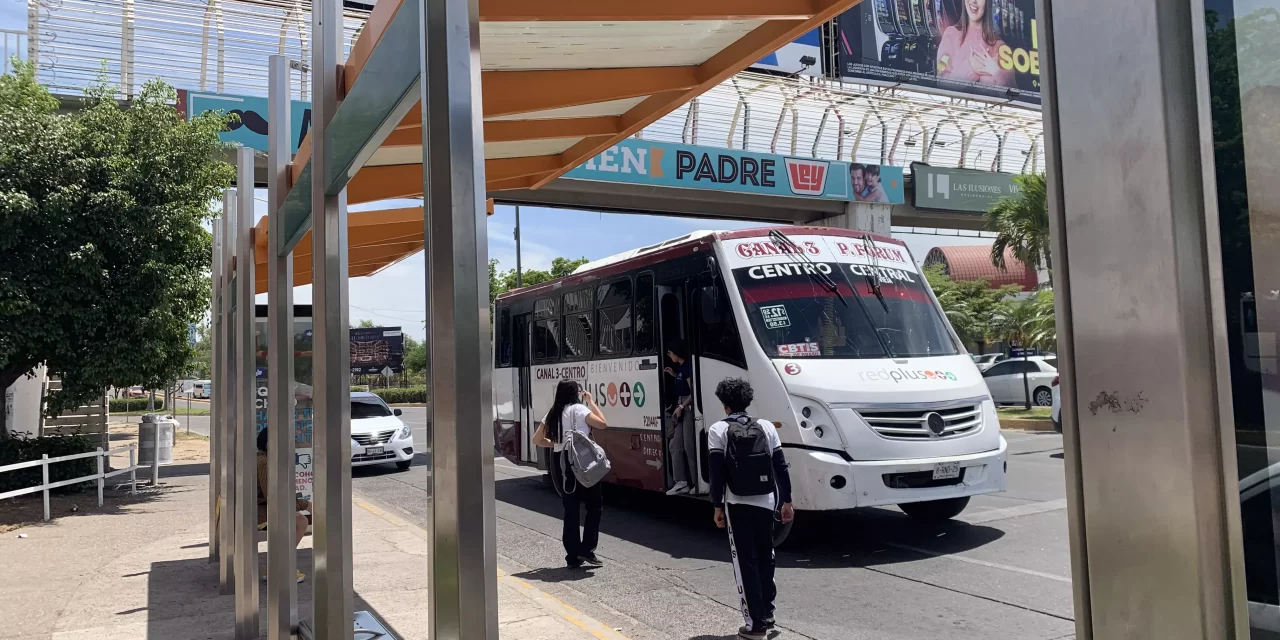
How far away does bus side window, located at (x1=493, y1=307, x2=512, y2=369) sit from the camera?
15.4 m

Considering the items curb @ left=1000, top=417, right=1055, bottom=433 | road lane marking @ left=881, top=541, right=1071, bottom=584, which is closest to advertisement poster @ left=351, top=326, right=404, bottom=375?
curb @ left=1000, top=417, right=1055, bottom=433

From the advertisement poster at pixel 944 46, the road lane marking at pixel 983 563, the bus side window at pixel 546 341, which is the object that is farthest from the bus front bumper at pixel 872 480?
the advertisement poster at pixel 944 46

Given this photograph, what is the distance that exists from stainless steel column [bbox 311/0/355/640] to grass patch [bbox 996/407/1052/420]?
845 inches

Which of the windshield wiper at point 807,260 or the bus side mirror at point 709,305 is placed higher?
the windshield wiper at point 807,260

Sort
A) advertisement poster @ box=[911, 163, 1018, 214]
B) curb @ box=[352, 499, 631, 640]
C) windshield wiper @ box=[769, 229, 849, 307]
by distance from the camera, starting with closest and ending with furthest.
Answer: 1. curb @ box=[352, 499, 631, 640]
2. windshield wiper @ box=[769, 229, 849, 307]
3. advertisement poster @ box=[911, 163, 1018, 214]

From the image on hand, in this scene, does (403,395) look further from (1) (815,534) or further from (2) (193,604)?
(2) (193,604)

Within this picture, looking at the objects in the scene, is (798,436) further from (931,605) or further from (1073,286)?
(1073,286)

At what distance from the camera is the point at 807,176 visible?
22.8 metres

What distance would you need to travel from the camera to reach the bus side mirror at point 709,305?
971cm

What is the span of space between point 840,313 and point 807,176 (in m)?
14.2

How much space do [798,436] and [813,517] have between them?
2.25 meters

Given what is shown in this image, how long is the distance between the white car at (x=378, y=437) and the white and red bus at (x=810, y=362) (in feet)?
20.2

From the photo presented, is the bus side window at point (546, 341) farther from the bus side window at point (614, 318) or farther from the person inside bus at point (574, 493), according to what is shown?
the person inside bus at point (574, 493)

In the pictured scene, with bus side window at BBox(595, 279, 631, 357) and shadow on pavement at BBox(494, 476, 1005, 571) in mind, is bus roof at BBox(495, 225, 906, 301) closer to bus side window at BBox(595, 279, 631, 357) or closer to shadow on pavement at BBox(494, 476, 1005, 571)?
bus side window at BBox(595, 279, 631, 357)
